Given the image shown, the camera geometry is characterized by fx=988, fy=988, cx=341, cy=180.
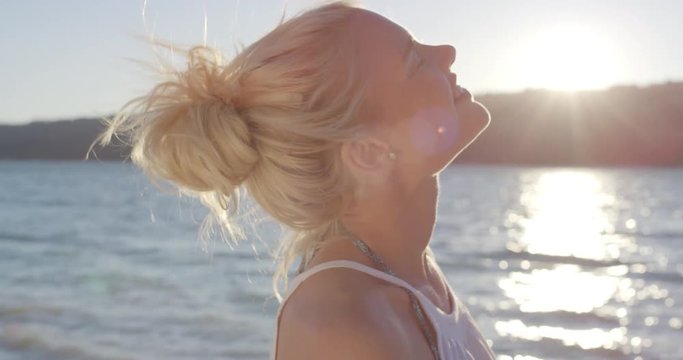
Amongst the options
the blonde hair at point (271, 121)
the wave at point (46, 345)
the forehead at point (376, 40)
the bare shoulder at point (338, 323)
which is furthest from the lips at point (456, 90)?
the wave at point (46, 345)

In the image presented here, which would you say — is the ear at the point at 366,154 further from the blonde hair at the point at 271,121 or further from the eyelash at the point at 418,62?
the eyelash at the point at 418,62

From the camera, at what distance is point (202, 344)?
9.35 meters

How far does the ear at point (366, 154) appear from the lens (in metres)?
2.16

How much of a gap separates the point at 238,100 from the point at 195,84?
12 centimetres

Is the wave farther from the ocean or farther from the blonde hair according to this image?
the blonde hair

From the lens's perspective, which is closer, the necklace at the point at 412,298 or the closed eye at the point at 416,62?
the necklace at the point at 412,298

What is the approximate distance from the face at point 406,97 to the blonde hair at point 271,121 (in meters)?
0.05

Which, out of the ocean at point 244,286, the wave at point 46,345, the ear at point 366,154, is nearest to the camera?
the ear at point 366,154

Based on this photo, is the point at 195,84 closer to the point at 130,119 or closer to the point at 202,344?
the point at 130,119

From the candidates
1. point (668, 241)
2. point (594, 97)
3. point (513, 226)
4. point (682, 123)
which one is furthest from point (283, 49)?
point (682, 123)

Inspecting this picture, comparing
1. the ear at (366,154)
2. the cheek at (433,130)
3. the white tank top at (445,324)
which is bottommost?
the white tank top at (445,324)

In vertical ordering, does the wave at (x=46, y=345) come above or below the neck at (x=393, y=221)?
below

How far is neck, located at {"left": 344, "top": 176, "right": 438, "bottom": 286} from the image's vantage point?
222 centimetres

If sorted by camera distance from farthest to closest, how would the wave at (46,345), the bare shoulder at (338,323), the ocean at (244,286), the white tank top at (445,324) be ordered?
1. the ocean at (244,286)
2. the wave at (46,345)
3. the white tank top at (445,324)
4. the bare shoulder at (338,323)
